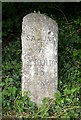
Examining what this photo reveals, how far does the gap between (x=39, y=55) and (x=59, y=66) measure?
1.36 meters

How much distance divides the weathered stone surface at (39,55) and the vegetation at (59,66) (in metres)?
0.18

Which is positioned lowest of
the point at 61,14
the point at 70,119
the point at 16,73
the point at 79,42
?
the point at 70,119

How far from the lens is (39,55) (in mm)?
5672

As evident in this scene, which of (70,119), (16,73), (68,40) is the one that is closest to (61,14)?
(68,40)

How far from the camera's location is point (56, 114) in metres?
5.58

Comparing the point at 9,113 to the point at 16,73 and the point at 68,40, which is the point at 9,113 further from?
the point at 68,40

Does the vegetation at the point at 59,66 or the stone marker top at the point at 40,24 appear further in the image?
the vegetation at the point at 59,66

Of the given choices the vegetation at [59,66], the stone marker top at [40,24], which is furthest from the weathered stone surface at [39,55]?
the vegetation at [59,66]

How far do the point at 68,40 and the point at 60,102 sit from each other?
A: 2.34 metres

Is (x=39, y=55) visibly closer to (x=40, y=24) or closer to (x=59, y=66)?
(x=40, y=24)

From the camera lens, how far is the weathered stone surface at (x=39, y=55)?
5578mm

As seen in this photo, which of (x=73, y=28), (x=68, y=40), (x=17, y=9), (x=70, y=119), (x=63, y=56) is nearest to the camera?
(x=70, y=119)

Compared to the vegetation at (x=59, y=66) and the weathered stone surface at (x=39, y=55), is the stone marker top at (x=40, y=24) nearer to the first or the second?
the weathered stone surface at (x=39, y=55)

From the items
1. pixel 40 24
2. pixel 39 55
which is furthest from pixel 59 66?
pixel 40 24
